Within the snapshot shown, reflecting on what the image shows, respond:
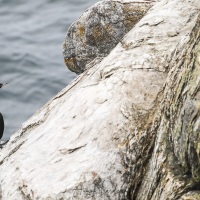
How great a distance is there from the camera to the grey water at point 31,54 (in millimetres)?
18812

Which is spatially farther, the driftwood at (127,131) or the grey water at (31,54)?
the grey water at (31,54)

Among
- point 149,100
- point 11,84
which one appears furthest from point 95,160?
point 11,84

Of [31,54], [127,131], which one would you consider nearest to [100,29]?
[127,131]

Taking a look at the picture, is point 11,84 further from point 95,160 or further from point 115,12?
point 95,160

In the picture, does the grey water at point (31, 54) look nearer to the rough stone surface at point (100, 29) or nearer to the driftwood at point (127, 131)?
the rough stone surface at point (100, 29)

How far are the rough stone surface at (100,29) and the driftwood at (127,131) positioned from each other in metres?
2.61

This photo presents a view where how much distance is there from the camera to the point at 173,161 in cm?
530

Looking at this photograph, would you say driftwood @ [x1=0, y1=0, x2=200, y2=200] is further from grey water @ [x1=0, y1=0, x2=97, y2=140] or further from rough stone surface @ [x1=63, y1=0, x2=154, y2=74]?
grey water @ [x1=0, y1=0, x2=97, y2=140]

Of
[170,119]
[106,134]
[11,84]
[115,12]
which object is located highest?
[170,119]

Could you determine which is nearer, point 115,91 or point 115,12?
point 115,91

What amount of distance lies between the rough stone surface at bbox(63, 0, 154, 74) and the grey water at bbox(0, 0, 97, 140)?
6235mm

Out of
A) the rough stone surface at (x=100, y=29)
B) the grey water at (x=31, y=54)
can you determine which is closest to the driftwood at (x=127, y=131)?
the rough stone surface at (x=100, y=29)

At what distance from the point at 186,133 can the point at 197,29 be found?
1.08 metres

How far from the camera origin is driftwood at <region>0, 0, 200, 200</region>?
17.1 feet
